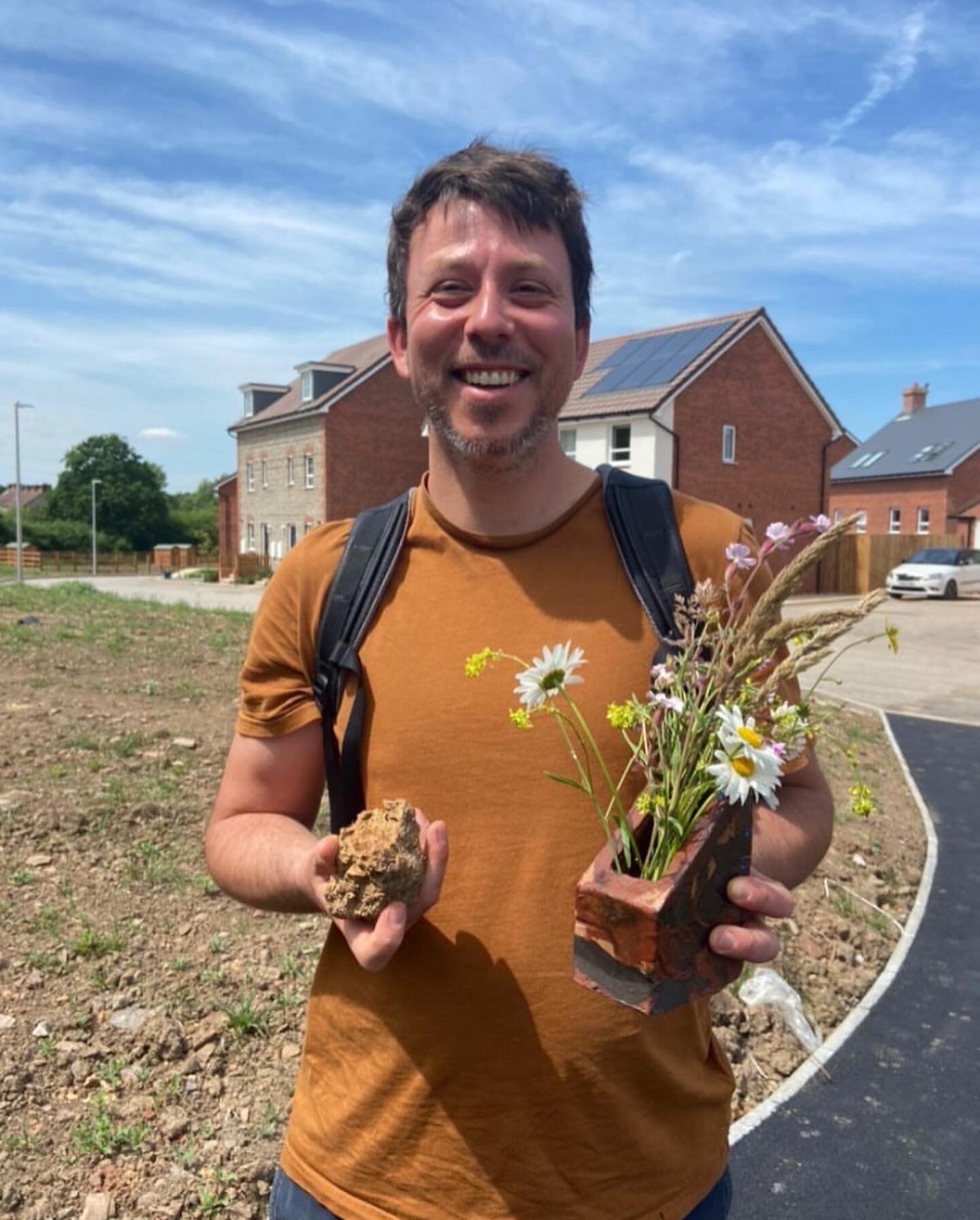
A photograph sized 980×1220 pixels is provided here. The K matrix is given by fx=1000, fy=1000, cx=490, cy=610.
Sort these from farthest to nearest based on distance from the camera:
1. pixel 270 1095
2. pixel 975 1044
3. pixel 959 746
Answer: pixel 959 746 < pixel 975 1044 < pixel 270 1095

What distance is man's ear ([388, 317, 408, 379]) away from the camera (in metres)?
2.05

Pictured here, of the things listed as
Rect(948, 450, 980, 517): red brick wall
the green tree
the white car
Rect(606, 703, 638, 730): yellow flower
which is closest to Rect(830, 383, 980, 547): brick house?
Rect(948, 450, 980, 517): red brick wall

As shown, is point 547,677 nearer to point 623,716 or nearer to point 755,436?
point 623,716

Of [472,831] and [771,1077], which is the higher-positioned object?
[472,831]

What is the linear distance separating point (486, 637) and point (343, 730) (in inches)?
12.8

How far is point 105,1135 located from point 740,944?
253cm

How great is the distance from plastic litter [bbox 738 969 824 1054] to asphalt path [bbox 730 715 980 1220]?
4.9 inches

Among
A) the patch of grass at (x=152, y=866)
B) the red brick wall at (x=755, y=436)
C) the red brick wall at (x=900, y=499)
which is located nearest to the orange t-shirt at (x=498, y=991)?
the patch of grass at (x=152, y=866)

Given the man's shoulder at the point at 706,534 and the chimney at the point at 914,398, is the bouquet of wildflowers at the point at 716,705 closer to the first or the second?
the man's shoulder at the point at 706,534

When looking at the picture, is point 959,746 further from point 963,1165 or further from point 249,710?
point 249,710

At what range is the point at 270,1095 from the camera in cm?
341

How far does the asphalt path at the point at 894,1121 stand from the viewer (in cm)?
344

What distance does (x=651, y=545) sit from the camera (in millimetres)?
1853

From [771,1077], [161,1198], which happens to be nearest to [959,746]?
[771,1077]
